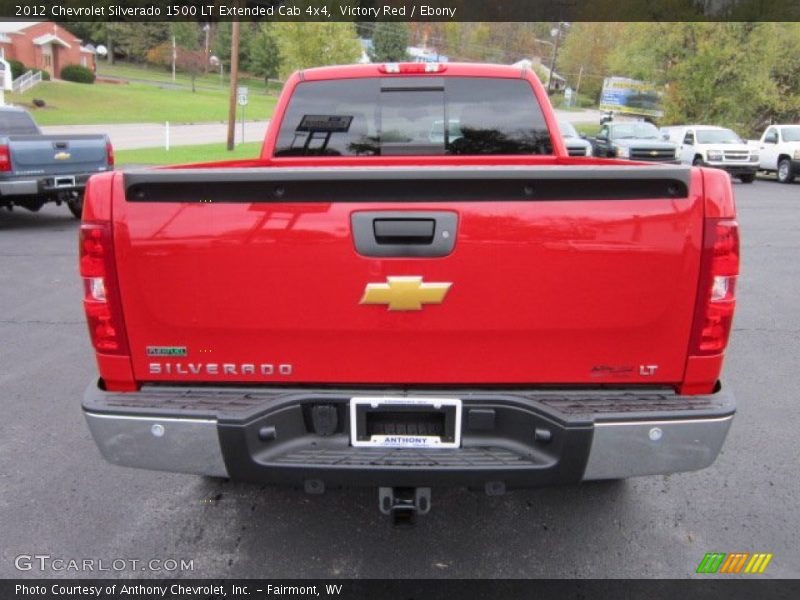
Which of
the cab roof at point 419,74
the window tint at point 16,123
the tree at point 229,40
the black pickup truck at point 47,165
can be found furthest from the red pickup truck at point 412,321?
the tree at point 229,40

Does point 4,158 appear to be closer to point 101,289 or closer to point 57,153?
point 57,153

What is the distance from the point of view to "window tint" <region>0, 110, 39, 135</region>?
42.2 feet

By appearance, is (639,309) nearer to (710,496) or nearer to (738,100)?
(710,496)

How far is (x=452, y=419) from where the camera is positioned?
252 cm

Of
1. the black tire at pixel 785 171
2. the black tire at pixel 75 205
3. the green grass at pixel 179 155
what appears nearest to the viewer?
the black tire at pixel 75 205

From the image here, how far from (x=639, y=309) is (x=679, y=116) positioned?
39537 mm

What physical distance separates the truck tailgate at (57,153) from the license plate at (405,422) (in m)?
9.88

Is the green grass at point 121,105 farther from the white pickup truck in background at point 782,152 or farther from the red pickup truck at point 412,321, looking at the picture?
the red pickup truck at point 412,321

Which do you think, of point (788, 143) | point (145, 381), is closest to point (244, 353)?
point (145, 381)

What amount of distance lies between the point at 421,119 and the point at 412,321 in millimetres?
2230

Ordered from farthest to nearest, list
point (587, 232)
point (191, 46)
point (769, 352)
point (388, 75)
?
point (191, 46), point (769, 352), point (388, 75), point (587, 232)

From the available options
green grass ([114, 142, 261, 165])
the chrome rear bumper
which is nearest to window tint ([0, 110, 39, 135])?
green grass ([114, 142, 261, 165])

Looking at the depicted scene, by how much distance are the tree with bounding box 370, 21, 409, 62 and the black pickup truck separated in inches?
2713

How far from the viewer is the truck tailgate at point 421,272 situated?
95.0 inches
